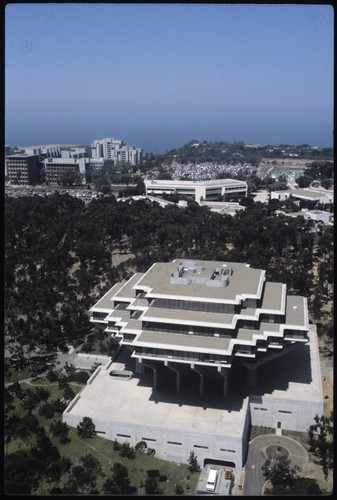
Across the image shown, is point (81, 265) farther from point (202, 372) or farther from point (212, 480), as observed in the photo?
point (212, 480)

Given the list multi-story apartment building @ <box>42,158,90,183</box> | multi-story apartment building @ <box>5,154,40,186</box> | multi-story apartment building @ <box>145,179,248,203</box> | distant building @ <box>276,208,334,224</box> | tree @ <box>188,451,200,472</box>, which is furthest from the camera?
multi-story apartment building @ <box>42,158,90,183</box>

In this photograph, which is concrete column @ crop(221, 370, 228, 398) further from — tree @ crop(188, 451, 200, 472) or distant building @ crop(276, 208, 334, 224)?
distant building @ crop(276, 208, 334, 224)

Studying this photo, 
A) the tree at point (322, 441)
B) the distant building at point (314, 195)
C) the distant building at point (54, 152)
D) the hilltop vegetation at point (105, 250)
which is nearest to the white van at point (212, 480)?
the tree at point (322, 441)

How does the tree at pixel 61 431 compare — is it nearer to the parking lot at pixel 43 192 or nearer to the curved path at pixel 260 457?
the curved path at pixel 260 457

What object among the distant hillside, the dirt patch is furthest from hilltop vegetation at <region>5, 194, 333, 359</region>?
the distant hillside

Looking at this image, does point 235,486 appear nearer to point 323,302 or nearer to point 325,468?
point 325,468

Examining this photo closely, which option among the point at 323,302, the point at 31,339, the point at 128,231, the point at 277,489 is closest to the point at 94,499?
the point at 277,489
